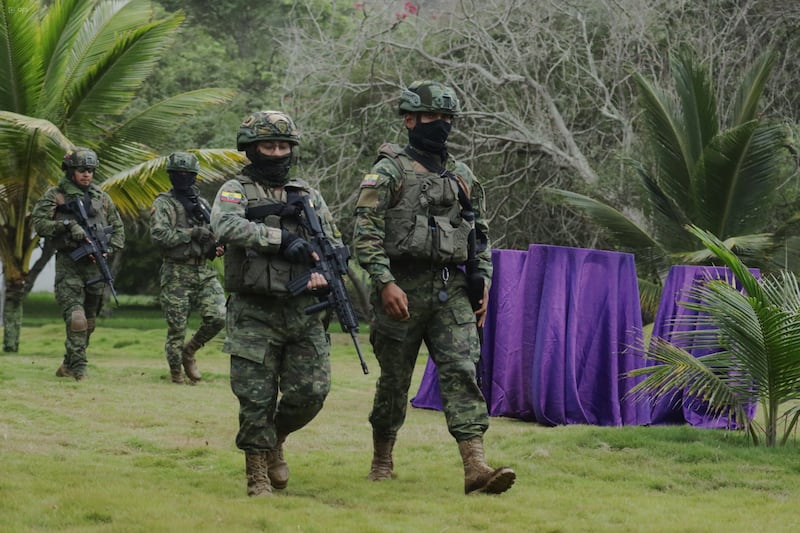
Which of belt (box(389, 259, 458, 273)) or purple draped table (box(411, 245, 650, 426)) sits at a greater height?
belt (box(389, 259, 458, 273))

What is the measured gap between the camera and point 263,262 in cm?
640

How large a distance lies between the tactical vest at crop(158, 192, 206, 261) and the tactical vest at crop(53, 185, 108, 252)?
0.86 metres

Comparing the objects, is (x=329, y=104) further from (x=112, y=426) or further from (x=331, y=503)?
(x=331, y=503)

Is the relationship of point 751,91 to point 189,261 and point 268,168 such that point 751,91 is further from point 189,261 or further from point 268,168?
point 268,168

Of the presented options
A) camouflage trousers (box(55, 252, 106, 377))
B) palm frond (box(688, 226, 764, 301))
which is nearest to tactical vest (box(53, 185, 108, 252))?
camouflage trousers (box(55, 252, 106, 377))

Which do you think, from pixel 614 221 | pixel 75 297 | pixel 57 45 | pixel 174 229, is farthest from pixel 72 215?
pixel 614 221

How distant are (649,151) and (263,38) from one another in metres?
22.3

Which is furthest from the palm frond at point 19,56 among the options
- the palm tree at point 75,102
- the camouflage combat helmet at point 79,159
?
the camouflage combat helmet at point 79,159

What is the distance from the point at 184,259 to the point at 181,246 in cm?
15

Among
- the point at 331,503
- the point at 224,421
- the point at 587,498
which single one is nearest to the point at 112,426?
the point at 224,421

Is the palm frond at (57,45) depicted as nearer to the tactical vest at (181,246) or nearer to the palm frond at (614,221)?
the tactical vest at (181,246)

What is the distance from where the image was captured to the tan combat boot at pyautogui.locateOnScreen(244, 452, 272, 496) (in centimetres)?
645

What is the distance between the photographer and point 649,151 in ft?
58.8

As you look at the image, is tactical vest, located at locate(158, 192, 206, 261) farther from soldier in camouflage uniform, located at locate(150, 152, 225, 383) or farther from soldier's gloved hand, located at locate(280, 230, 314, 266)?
soldier's gloved hand, located at locate(280, 230, 314, 266)
